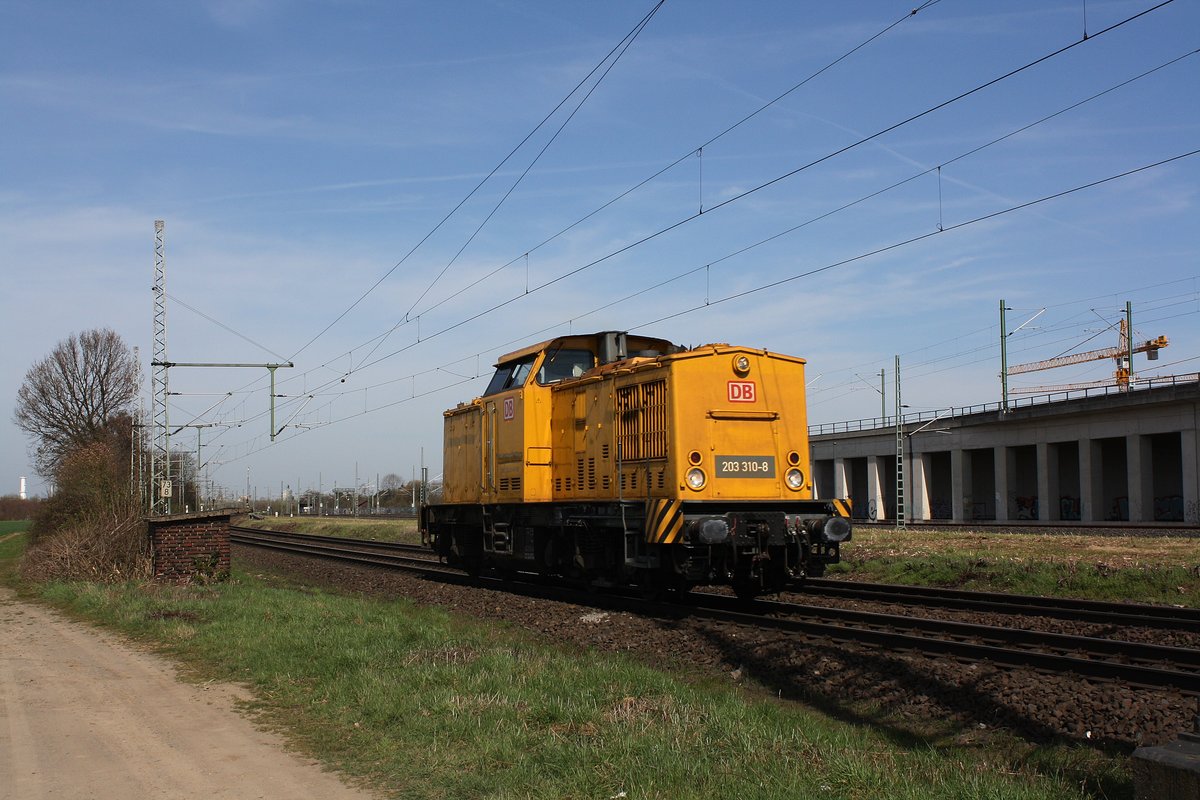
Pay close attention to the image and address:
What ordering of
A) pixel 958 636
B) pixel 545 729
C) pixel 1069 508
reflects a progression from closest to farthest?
pixel 545 729 → pixel 958 636 → pixel 1069 508

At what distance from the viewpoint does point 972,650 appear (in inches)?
368

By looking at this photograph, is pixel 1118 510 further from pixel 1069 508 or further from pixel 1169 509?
pixel 1169 509

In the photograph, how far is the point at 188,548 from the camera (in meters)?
18.3

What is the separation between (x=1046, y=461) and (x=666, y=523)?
3915 centimetres

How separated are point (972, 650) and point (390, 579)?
539 inches

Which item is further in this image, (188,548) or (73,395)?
(73,395)

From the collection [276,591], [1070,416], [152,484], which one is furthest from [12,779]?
[1070,416]

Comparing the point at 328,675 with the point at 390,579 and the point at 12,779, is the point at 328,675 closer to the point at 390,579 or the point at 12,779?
the point at 12,779

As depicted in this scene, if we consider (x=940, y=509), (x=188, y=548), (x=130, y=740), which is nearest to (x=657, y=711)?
(x=130, y=740)

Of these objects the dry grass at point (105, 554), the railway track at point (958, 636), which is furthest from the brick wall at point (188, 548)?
the railway track at point (958, 636)

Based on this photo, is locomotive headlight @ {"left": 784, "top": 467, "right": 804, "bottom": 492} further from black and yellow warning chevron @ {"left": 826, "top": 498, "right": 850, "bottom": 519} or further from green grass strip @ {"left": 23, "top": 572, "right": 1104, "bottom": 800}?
green grass strip @ {"left": 23, "top": 572, "right": 1104, "bottom": 800}

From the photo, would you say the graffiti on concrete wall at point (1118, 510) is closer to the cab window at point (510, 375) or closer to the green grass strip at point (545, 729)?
the cab window at point (510, 375)

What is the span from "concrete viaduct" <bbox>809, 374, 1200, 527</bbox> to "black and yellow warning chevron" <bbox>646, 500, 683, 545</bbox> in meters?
23.9

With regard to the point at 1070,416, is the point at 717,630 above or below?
below
